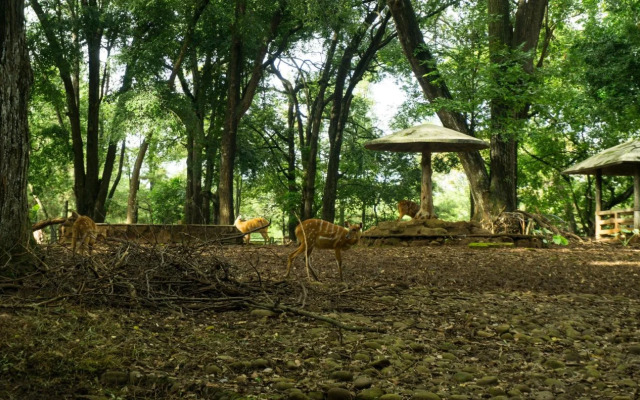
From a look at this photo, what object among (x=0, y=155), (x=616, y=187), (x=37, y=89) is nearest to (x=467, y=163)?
(x=37, y=89)

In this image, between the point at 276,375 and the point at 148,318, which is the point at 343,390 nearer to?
the point at 276,375

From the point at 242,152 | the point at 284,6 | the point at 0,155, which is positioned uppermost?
the point at 284,6

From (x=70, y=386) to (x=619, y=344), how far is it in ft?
15.0

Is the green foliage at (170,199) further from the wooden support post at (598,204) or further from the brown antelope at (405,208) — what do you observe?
the wooden support post at (598,204)

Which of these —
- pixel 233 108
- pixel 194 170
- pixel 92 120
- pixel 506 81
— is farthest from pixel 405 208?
pixel 92 120

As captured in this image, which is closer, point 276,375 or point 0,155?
point 276,375

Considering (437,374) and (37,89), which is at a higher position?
(37,89)

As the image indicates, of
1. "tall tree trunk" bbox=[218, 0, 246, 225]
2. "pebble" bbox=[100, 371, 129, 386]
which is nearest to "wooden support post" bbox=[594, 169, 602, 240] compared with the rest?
Answer: "tall tree trunk" bbox=[218, 0, 246, 225]

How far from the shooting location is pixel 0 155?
6922 mm

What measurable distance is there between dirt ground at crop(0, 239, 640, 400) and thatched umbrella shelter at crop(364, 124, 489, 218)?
28.1 ft

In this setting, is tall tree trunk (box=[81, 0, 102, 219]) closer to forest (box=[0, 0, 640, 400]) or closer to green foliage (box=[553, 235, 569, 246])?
forest (box=[0, 0, 640, 400])

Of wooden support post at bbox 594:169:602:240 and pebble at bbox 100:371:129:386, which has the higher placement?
wooden support post at bbox 594:169:602:240

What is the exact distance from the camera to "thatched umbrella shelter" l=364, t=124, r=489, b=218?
17016 millimetres

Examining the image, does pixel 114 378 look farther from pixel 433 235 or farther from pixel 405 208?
pixel 405 208
